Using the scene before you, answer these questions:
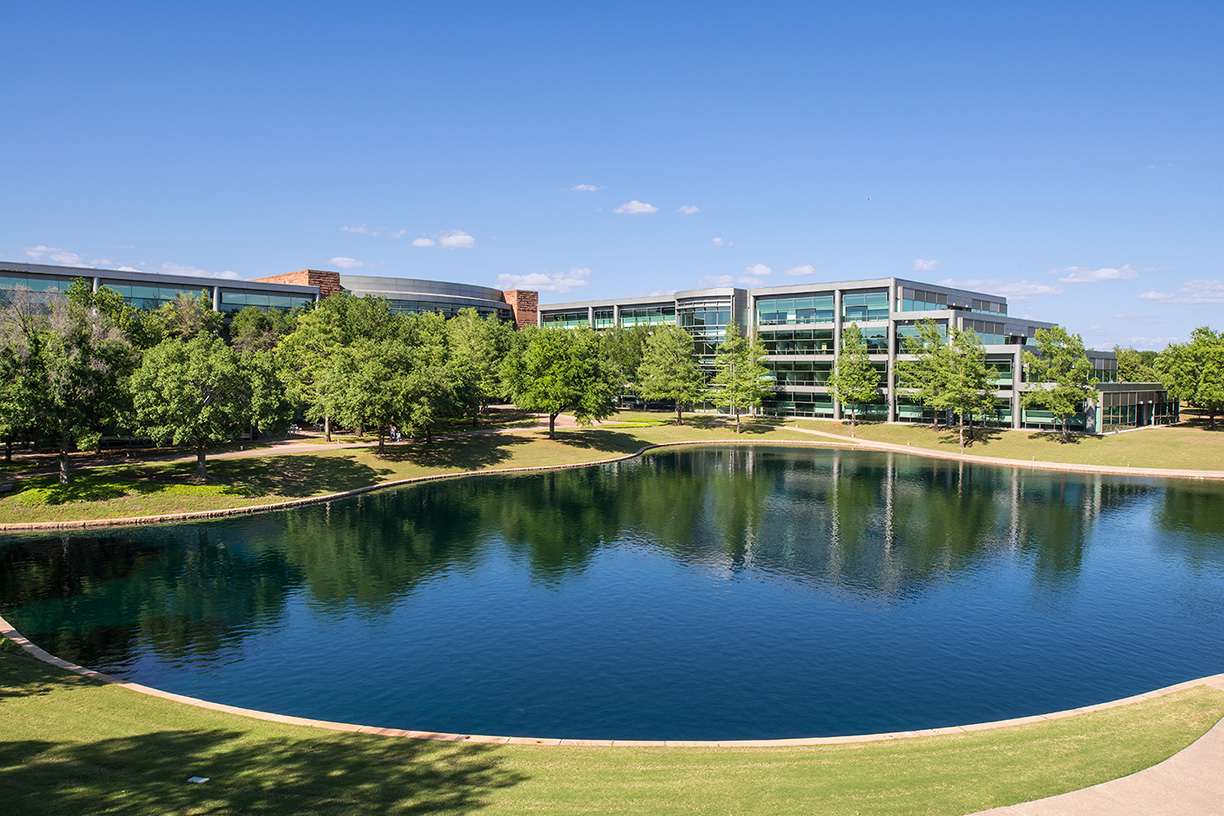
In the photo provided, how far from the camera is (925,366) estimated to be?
103m

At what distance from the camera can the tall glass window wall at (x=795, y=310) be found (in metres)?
120

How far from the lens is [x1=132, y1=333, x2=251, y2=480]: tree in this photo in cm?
5534

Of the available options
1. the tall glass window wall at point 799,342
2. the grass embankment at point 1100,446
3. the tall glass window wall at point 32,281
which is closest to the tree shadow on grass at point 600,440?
the tall glass window wall at point 799,342

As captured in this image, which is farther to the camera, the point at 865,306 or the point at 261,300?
the point at 261,300

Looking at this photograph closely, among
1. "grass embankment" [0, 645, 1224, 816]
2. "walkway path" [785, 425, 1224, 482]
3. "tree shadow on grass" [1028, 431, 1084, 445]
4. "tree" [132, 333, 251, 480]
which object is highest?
"tree" [132, 333, 251, 480]

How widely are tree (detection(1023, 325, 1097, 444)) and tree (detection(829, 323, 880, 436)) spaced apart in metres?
21.1

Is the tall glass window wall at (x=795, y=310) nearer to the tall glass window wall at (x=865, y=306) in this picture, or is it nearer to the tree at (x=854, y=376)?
the tall glass window wall at (x=865, y=306)

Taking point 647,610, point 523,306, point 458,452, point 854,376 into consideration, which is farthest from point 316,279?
point 647,610

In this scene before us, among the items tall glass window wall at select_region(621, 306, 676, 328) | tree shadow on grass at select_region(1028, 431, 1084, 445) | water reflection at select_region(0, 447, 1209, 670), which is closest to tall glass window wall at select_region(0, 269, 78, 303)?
water reflection at select_region(0, 447, 1209, 670)

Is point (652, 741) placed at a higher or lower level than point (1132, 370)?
lower

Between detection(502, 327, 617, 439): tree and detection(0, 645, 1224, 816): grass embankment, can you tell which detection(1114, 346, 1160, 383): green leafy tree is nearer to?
detection(502, 327, 617, 439): tree

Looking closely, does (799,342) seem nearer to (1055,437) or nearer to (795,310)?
(795,310)

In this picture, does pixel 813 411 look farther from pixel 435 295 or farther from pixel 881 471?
pixel 435 295

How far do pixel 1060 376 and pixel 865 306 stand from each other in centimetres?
3141
